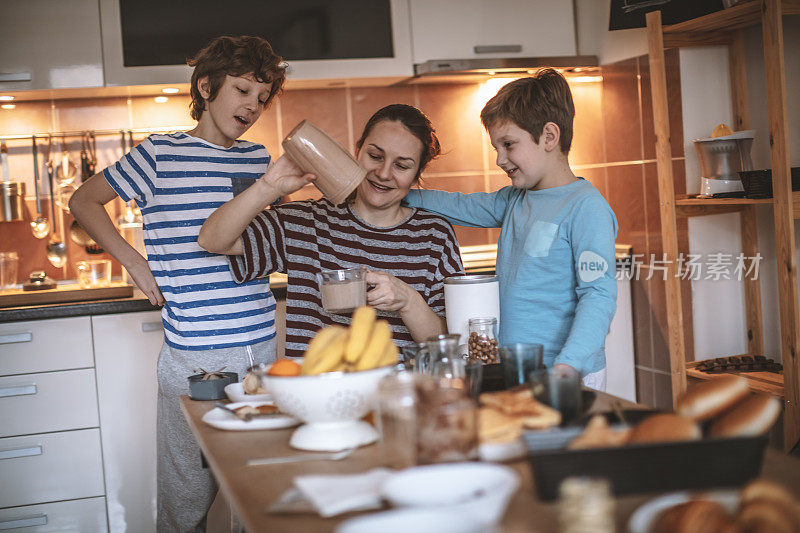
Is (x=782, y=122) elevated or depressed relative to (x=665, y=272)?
elevated

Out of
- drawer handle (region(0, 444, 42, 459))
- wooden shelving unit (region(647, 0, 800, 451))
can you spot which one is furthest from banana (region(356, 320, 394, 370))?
drawer handle (region(0, 444, 42, 459))

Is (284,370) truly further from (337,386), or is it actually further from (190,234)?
(190,234)

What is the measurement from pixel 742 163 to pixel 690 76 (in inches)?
14.6

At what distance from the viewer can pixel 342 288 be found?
1303 mm

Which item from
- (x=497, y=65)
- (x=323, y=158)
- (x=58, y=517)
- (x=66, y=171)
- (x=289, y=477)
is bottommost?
(x=58, y=517)

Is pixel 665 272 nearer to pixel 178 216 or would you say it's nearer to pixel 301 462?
pixel 178 216

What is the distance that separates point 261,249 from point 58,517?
1.45 meters

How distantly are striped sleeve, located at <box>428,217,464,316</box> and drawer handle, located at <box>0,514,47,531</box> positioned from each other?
1.64 m

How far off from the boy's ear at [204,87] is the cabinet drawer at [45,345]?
95cm

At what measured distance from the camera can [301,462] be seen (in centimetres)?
96

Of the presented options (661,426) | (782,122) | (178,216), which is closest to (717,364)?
(782,122)

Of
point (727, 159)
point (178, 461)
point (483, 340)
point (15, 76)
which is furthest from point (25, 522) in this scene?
point (727, 159)

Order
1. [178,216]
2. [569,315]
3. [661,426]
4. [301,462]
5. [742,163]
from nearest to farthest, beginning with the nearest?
[661,426] < [301,462] < [569,315] < [178,216] < [742,163]

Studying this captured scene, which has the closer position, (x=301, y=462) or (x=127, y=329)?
(x=301, y=462)
